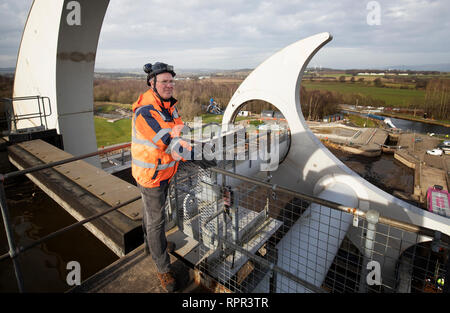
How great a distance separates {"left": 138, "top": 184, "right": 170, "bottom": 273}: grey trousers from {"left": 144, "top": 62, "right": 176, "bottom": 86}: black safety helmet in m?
0.99

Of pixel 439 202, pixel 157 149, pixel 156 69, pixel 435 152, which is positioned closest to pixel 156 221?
pixel 157 149

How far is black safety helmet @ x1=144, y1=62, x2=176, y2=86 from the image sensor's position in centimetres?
212

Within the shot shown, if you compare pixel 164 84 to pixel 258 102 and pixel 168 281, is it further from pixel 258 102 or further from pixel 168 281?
pixel 258 102

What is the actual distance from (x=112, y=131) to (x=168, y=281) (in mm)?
66980

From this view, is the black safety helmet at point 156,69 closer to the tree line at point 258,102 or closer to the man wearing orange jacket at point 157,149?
the man wearing orange jacket at point 157,149

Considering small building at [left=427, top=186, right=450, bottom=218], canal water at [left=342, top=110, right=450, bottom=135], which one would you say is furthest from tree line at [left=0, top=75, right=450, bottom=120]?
small building at [left=427, top=186, right=450, bottom=218]

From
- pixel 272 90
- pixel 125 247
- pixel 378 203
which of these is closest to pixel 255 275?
pixel 125 247

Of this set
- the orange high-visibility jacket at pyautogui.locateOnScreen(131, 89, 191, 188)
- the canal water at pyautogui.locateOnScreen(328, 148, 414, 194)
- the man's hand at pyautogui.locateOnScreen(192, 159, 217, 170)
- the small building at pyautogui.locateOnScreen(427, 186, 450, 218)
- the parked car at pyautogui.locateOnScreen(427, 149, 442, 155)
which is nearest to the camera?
the orange high-visibility jacket at pyautogui.locateOnScreen(131, 89, 191, 188)

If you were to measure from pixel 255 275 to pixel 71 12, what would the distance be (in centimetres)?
591

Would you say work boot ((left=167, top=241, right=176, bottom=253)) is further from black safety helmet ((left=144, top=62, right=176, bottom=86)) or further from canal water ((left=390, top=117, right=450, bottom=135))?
canal water ((left=390, top=117, right=450, bottom=135))

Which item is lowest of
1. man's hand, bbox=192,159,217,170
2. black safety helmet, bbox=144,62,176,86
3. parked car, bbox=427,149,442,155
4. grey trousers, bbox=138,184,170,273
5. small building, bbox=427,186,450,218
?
small building, bbox=427,186,450,218

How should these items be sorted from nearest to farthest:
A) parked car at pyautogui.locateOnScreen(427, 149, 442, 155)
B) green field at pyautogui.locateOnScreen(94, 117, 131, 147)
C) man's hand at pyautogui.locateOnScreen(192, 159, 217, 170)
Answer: man's hand at pyautogui.locateOnScreen(192, 159, 217, 170) < parked car at pyautogui.locateOnScreen(427, 149, 442, 155) < green field at pyautogui.locateOnScreen(94, 117, 131, 147)

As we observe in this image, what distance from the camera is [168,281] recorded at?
224cm

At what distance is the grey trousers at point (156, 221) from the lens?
222cm
